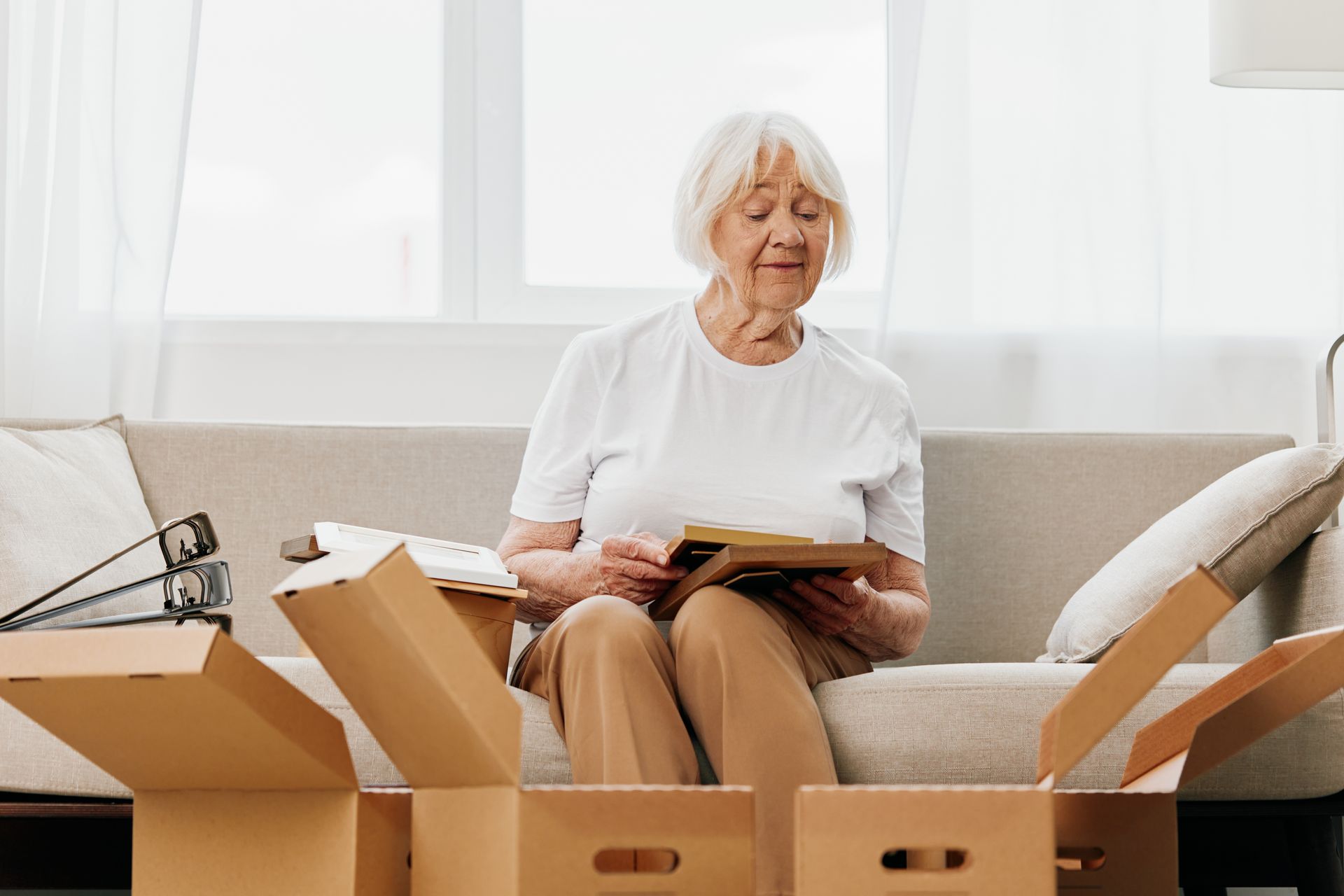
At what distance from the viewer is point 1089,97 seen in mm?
2461

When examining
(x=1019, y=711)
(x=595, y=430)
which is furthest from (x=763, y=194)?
(x=1019, y=711)

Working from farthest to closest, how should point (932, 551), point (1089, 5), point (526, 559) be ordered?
point (1089, 5) < point (932, 551) < point (526, 559)

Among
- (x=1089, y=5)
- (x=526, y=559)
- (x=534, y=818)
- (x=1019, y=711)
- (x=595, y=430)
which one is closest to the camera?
(x=534, y=818)

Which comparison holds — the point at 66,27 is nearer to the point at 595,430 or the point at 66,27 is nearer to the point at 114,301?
the point at 114,301

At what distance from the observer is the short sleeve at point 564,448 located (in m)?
1.76

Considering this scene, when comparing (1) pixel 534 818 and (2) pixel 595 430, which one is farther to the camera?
(2) pixel 595 430

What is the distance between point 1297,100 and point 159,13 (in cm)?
222

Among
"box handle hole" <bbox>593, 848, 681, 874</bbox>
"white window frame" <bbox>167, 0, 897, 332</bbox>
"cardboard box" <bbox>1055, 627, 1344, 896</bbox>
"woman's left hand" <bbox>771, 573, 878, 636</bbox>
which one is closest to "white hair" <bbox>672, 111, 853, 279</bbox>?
"woman's left hand" <bbox>771, 573, 878, 636</bbox>

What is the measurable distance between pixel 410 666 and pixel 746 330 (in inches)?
47.8

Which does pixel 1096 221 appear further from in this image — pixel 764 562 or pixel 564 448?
pixel 764 562

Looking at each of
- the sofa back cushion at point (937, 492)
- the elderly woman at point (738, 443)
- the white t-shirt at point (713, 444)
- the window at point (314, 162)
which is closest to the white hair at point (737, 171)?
the elderly woman at point (738, 443)

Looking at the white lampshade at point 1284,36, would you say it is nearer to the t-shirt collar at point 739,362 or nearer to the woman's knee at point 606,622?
the t-shirt collar at point 739,362

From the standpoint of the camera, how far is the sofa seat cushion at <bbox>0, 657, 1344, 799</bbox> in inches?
55.7

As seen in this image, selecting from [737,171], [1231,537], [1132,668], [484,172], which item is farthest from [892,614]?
[484,172]
